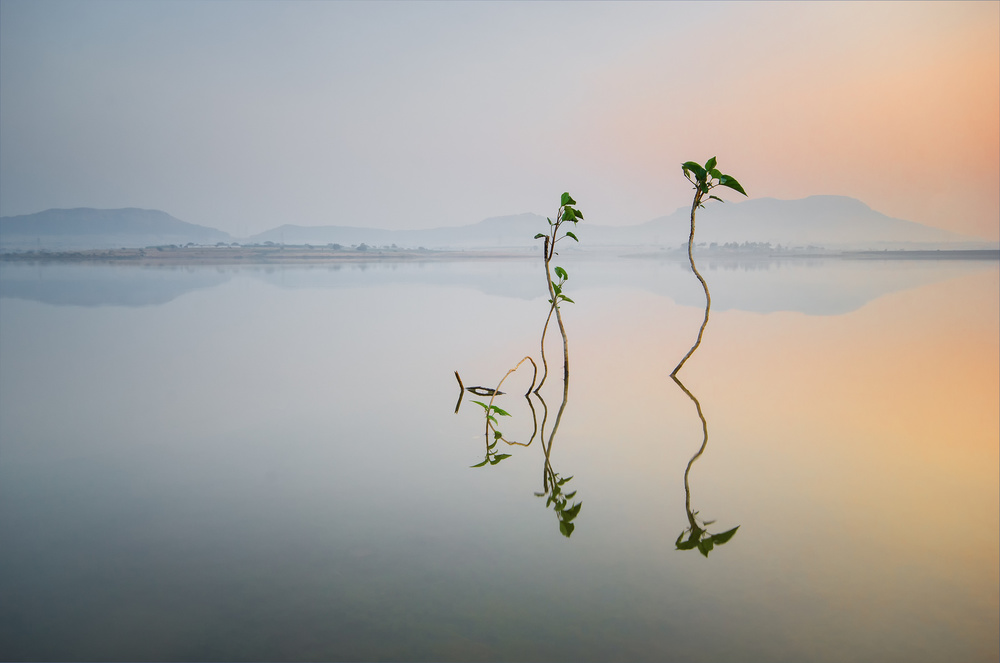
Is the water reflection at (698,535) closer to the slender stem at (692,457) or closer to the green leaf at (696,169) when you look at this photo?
the slender stem at (692,457)

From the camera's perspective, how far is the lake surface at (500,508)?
6.76 feet

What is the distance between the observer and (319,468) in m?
3.52

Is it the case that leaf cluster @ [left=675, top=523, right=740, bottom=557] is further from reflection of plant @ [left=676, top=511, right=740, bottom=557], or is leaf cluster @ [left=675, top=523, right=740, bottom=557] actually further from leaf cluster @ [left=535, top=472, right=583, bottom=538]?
leaf cluster @ [left=535, top=472, right=583, bottom=538]

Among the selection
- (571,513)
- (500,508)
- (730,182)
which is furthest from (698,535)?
(730,182)

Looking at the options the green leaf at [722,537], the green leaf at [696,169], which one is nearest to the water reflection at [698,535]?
the green leaf at [722,537]

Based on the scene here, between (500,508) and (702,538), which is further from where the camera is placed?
(500,508)

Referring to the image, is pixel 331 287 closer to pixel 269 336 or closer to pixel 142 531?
pixel 269 336

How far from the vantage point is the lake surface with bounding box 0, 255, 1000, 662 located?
206cm

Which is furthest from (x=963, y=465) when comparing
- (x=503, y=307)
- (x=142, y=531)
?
(x=503, y=307)

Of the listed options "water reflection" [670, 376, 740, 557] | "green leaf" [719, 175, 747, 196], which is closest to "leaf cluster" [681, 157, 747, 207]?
"green leaf" [719, 175, 747, 196]

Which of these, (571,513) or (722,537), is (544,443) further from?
Result: (722,537)

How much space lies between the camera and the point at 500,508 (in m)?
2.97

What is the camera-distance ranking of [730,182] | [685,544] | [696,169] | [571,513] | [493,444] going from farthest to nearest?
[696,169]
[730,182]
[493,444]
[571,513]
[685,544]

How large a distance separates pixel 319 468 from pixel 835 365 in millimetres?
4909
